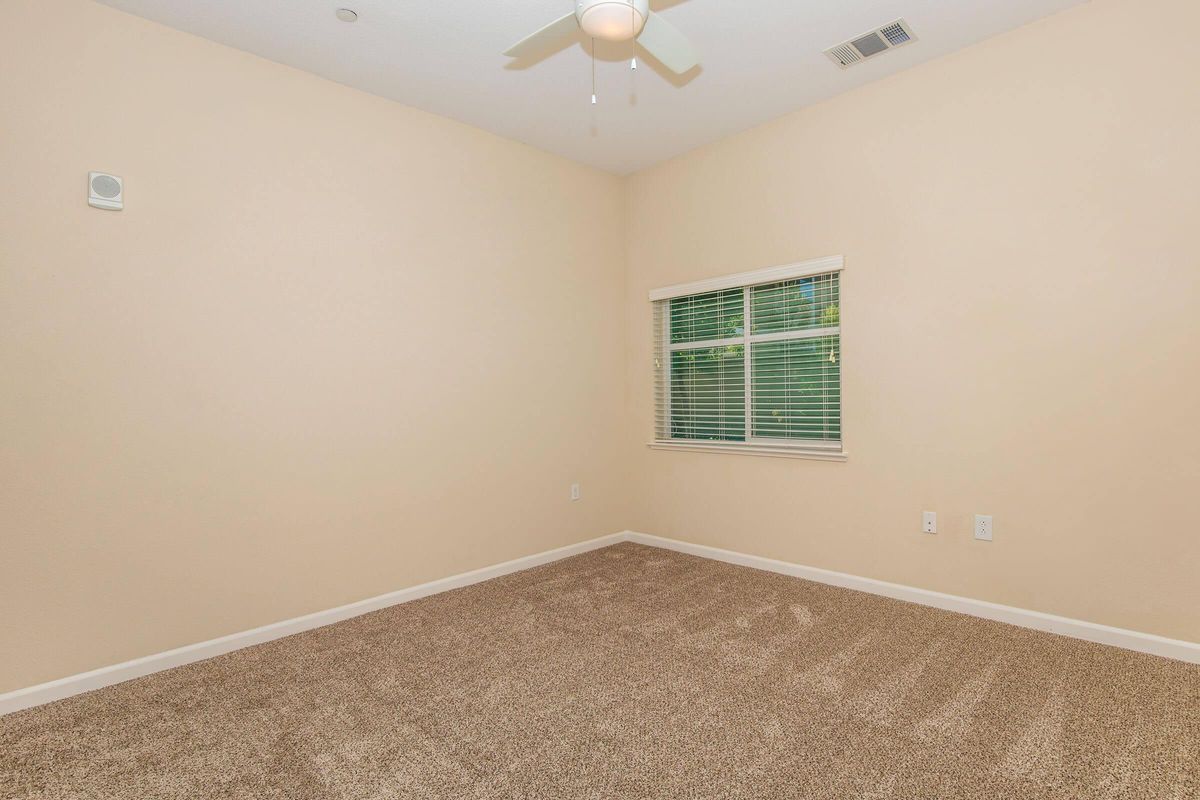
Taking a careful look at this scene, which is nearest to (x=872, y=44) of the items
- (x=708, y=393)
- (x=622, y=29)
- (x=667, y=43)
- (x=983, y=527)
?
(x=667, y=43)

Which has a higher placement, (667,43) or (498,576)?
(667,43)

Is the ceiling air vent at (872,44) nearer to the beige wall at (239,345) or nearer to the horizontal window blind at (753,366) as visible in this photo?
the horizontal window blind at (753,366)

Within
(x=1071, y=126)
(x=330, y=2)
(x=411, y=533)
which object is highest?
(x=330, y=2)

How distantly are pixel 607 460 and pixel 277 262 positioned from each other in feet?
8.77

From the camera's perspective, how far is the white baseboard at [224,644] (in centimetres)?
236

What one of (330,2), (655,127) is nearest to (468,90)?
(330,2)

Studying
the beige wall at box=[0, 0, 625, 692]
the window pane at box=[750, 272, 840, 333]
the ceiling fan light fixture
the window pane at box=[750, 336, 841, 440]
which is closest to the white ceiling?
the beige wall at box=[0, 0, 625, 692]

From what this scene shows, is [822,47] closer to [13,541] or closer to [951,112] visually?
[951,112]

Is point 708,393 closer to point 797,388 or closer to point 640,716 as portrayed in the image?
point 797,388

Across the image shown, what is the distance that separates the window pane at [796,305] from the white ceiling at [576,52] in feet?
3.56

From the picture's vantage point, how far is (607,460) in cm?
470

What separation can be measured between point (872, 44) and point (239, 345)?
3501 millimetres

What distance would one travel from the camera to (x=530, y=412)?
416 centimetres

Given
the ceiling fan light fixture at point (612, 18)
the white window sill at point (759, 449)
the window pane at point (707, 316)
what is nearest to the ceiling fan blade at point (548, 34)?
the ceiling fan light fixture at point (612, 18)
